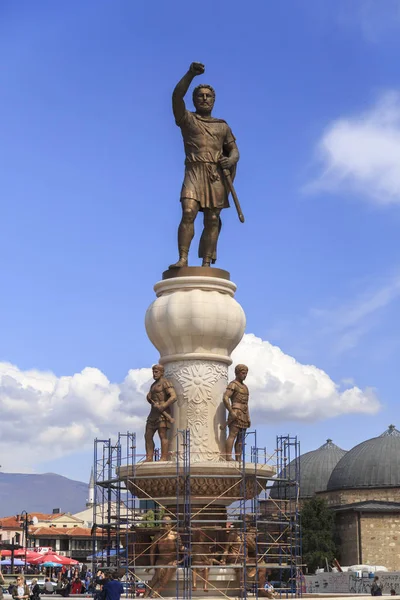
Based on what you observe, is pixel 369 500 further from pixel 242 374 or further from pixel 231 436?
pixel 231 436

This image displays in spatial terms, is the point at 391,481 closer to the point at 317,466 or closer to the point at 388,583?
the point at 317,466

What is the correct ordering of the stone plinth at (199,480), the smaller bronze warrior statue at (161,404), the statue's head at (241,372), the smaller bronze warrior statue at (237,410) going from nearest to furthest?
1. the stone plinth at (199,480)
2. the smaller bronze warrior statue at (161,404)
3. the smaller bronze warrior statue at (237,410)
4. the statue's head at (241,372)

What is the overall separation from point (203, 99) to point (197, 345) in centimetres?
632

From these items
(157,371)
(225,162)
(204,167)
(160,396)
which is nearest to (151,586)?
(160,396)

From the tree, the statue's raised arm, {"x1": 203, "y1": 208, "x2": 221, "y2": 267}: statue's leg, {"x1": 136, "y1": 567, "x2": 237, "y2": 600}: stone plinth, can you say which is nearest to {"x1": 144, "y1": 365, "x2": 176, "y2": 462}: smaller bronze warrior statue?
{"x1": 136, "y1": 567, "x2": 237, "y2": 600}: stone plinth

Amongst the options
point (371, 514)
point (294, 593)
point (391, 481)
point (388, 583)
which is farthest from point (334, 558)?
point (294, 593)

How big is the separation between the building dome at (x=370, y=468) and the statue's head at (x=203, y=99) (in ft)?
284

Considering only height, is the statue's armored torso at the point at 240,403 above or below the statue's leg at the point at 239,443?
above

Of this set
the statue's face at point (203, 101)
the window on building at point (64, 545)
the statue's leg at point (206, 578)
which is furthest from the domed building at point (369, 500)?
the statue's leg at point (206, 578)

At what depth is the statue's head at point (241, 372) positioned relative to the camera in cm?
2645

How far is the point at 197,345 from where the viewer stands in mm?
26312

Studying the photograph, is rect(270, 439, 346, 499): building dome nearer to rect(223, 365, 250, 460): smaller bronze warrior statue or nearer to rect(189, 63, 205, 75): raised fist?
rect(223, 365, 250, 460): smaller bronze warrior statue

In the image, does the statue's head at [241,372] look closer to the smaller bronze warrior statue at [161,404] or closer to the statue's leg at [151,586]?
the smaller bronze warrior statue at [161,404]

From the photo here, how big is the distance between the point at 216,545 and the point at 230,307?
216 inches
